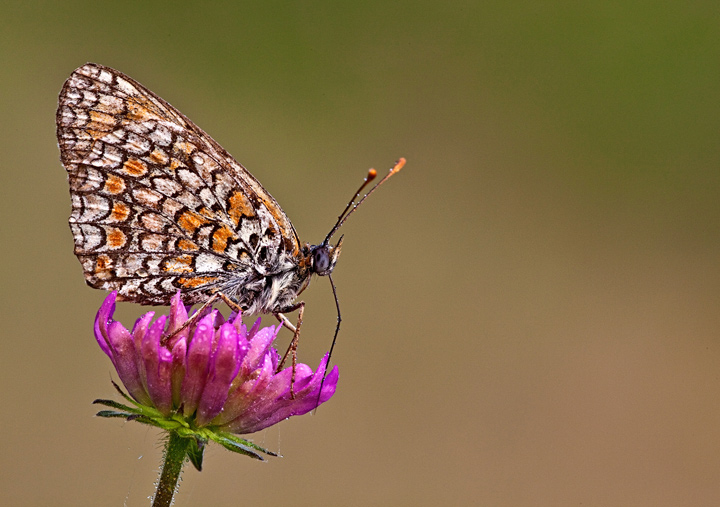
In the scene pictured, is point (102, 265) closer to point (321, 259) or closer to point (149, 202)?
point (149, 202)

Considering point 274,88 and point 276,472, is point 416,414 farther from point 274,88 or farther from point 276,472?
point 274,88

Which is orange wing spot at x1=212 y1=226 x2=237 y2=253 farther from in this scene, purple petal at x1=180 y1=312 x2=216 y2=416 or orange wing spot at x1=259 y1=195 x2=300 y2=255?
purple petal at x1=180 y1=312 x2=216 y2=416

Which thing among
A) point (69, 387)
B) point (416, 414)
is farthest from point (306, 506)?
point (69, 387)

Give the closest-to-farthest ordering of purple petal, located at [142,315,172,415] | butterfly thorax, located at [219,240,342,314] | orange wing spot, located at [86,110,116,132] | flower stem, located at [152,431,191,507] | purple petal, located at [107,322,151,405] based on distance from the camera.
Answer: flower stem, located at [152,431,191,507] → purple petal, located at [142,315,172,415] → purple petal, located at [107,322,151,405] → orange wing spot, located at [86,110,116,132] → butterfly thorax, located at [219,240,342,314]

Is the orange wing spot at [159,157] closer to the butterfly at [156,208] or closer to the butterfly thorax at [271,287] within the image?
the butterfly at [156,208]

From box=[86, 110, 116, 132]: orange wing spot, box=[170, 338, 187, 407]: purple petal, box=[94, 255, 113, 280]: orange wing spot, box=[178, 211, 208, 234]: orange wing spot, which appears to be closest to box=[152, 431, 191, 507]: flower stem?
box=[170, 338, 187, 407]: purple petal

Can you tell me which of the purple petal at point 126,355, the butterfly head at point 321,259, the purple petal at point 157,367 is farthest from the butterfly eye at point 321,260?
the purple petal at point 126,355
